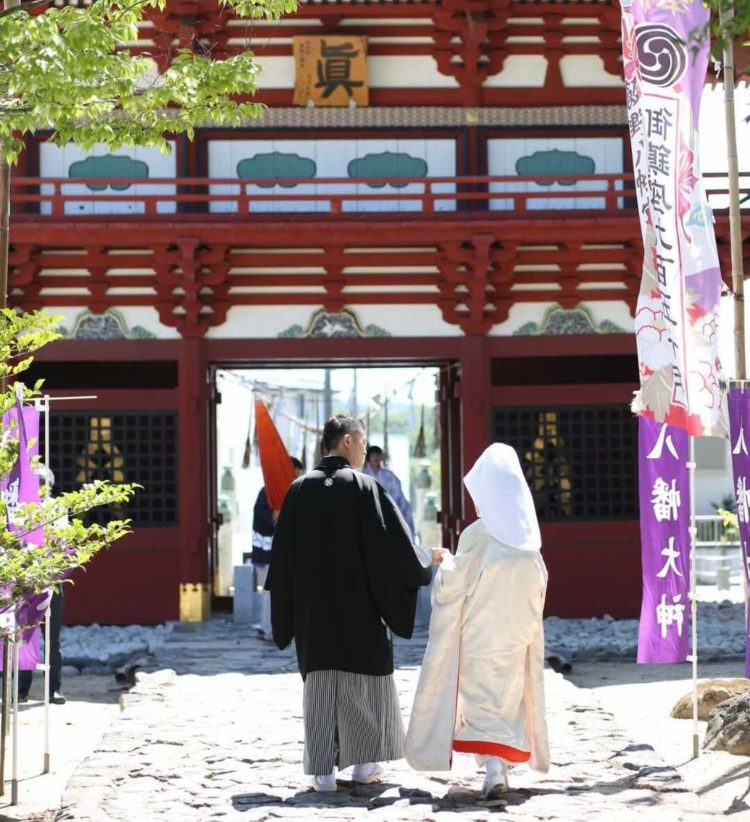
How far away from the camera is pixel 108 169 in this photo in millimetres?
13484

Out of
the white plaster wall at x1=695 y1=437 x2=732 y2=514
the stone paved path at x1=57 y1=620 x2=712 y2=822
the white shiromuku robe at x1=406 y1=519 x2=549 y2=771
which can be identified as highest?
the white plaster wall at x1=695 y1=437 x2=732 y2=514

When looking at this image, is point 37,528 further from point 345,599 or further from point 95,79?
point 95,79

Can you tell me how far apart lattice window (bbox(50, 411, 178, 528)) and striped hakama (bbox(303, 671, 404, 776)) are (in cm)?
768

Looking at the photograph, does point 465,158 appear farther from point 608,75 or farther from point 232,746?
point 232,746

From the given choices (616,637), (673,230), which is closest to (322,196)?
(616,637)

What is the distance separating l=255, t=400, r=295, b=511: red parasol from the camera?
1241cm

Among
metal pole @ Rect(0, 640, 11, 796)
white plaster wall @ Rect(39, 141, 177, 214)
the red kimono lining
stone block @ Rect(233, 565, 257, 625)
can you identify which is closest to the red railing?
white plaster wall @ Rect(39, 141, 177, 214)

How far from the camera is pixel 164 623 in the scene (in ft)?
43.9

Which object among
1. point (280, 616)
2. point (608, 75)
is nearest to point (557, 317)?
point (608, 75)

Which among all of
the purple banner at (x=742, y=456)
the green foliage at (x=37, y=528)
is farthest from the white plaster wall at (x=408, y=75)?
the green foliage at (x=37, y=528)

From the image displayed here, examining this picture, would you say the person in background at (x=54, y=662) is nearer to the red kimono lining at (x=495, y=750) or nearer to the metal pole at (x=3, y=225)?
the metal pole at (x=3, y=225)

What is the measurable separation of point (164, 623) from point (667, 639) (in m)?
7.07

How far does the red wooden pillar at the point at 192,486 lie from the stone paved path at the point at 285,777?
12.6 feet

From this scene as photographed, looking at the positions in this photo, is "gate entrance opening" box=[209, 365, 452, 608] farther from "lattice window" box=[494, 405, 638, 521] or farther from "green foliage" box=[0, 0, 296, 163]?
"green foliage" box=[0, 0, 296, 163]
